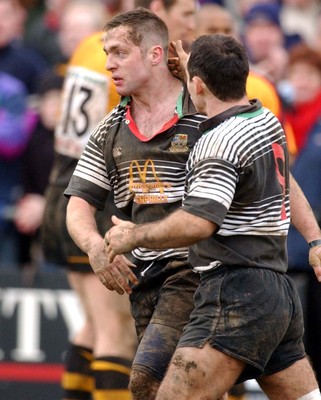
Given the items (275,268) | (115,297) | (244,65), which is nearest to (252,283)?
(275,268)

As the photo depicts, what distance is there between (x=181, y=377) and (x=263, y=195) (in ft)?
2.77

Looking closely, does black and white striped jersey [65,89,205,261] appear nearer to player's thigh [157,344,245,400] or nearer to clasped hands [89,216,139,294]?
clasped hands [89,216,139,294]

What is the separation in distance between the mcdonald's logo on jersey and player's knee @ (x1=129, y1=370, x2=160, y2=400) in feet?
2.57

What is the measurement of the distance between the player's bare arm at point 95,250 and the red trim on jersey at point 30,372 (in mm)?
3692

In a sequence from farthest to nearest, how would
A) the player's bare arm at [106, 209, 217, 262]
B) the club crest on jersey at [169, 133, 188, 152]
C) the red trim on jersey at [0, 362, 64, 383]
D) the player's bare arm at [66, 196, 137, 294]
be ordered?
the red trim on jersey at [0, 362, 64, 383], the club crest on jersey at [169, 133, 188, 152], the player's bare arm at [66, 196, 137, 294], the player's bare arm at [106, 209, 217, 262]

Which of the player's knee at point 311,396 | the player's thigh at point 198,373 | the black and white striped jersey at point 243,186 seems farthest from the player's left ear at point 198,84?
the player's knee at point 311,396

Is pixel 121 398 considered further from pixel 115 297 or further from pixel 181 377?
pixel 181 377

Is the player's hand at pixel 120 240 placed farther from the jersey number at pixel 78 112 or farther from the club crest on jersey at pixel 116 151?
the jersey number at pixel 78 112

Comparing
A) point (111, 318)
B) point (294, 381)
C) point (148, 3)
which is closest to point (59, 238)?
point (111, 318)

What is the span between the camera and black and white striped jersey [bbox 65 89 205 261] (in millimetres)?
6102

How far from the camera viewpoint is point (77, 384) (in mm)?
8539

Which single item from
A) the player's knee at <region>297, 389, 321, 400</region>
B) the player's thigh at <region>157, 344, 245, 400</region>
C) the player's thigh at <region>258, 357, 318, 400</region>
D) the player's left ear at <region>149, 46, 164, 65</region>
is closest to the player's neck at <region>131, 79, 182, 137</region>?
the player's left ear at <region>149, 46, 164, 65</region>

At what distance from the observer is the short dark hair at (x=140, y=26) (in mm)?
6195

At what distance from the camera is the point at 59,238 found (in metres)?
8.41
